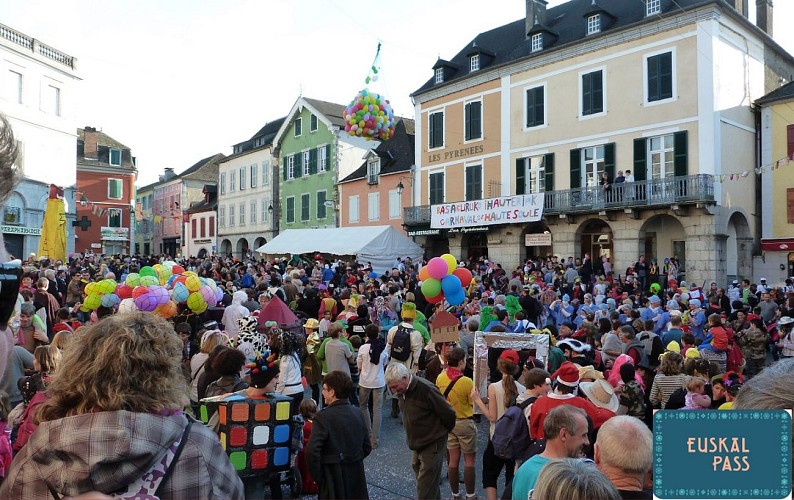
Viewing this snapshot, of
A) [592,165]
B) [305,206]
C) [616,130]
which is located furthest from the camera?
[305,206]

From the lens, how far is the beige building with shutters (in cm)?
2002

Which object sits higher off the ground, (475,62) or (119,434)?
(475,62)

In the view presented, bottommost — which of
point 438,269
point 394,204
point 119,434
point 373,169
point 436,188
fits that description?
point 119,434

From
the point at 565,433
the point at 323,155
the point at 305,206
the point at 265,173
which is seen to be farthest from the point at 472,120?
the point at 565,433

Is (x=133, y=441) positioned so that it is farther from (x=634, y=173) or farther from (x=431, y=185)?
(x=431, y=185)

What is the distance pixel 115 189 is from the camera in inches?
1887

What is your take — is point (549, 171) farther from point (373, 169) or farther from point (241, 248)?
point (241, 248)

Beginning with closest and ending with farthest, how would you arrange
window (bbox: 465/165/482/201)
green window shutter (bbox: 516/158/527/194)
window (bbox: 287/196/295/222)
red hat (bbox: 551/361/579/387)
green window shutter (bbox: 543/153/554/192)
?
red hat (bbox: 551/361/579/387)
green window shutter (bbox: 543/153/554/192)
green window shutter (bbox: 516/158/527/194)
window (bbox: 465/165/482/201)
window (bbox: 287/196/295/222)

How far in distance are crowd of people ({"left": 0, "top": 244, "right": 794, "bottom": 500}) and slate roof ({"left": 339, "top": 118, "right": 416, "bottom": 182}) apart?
17945 mm

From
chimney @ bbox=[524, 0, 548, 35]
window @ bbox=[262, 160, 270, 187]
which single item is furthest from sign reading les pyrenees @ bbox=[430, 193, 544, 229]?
window @ bbox=[262, 160, 270, 187]

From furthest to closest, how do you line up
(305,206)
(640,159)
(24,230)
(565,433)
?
A: (305,206)
(24,230)
(640,159)
(565,433)

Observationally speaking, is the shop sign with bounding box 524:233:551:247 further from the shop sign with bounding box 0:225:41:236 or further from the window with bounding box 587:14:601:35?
the shop sign with bounding box 0:225:41:236

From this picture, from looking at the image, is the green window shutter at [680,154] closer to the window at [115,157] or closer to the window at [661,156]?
the window at [661,156]

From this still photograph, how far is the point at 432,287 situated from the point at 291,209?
29496 mm
